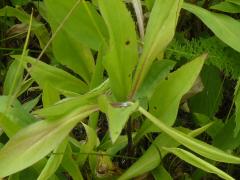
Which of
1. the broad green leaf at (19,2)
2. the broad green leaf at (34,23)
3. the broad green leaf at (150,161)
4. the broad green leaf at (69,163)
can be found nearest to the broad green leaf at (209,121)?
the broad green leaf at (150,161)

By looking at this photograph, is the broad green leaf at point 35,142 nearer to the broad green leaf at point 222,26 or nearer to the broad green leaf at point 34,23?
the broad green leaf at point 222,26

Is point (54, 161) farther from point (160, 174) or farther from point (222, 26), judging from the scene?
point (222, 26)

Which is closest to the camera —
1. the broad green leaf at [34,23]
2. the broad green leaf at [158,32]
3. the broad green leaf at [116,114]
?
the broad green leaf at [116,114]

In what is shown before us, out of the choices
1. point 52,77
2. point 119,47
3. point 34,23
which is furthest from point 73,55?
point 34,23

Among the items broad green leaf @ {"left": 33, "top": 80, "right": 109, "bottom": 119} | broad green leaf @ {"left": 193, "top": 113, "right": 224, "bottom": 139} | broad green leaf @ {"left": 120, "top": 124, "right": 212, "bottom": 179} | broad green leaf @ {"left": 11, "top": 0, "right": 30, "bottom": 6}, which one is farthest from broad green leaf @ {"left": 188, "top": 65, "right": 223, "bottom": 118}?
broad green leaf @ {"left": 11, "top": 0, "right": 30, "bottom": 6}

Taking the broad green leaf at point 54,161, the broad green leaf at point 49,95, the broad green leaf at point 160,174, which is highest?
the broad green leaf at point 49,95

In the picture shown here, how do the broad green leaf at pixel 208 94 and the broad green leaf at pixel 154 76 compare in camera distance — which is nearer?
the broad green leaf at pixel 154 76
